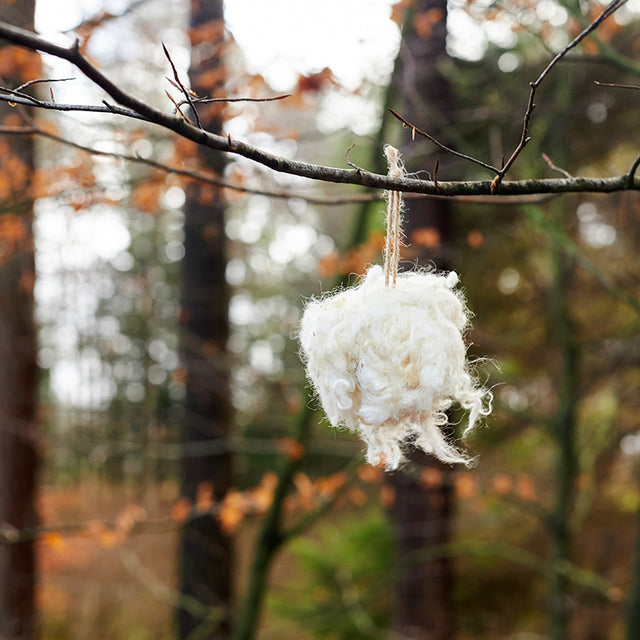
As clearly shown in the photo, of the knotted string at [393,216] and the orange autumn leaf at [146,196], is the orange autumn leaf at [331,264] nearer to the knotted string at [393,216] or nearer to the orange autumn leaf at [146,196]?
the orange autumn leaf at [146,196]

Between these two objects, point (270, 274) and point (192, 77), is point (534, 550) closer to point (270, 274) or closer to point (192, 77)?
point (270, 274)

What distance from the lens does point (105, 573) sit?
8.77 m

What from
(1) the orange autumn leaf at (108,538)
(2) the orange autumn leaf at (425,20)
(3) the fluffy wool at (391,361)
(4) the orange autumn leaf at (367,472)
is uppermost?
(2) the orange autumn leaf at (425,20)

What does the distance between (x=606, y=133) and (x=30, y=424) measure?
5.39m

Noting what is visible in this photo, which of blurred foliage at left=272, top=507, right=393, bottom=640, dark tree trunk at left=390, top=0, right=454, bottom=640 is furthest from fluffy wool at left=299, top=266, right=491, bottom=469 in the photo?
blurred foliage at left=272, top=507, right=393, bottom=640

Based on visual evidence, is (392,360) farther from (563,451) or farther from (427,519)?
(427,519)

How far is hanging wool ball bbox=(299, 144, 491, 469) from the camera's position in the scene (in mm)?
1080

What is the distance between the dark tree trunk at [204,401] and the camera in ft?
15.1

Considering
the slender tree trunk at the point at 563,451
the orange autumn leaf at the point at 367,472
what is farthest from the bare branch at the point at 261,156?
the slender tree trunk at the point at 563,451

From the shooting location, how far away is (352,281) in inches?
132

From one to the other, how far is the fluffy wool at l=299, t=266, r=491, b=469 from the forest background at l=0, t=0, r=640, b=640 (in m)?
0.12

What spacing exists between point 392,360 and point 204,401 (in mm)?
3967

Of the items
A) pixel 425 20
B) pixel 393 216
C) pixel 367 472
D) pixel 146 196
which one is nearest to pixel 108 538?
pixel 367 472

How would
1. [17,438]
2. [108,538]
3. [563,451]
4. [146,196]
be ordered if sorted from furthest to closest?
[17,438] < [563,451] < [146,196] < [108,538]
